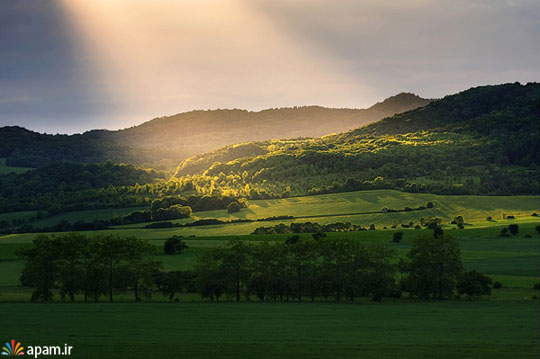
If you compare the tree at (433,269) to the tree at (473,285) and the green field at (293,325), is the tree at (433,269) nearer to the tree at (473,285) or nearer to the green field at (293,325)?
the tree at (473,285)

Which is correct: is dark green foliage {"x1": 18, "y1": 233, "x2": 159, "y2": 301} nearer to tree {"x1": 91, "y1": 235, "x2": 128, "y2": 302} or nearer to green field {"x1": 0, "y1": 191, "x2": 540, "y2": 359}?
tree {"x1": 91, "y1": 235, "x2": 128, "y2": 302}

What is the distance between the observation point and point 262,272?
87562 millimetres

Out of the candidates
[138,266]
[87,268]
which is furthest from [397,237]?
[87,268]

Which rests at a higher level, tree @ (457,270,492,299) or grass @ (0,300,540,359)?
grass @ (0,300,540,359)

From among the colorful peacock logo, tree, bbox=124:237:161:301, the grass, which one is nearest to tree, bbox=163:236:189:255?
tree, bbox=124:237:161:301

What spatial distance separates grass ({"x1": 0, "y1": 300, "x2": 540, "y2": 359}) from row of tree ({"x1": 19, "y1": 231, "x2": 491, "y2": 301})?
319 inches

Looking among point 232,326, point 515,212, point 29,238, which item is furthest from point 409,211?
point 232,326

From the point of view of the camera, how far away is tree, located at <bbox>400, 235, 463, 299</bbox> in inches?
3435

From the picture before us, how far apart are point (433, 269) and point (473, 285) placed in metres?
5.77

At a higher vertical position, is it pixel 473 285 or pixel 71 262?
pixel 71 262

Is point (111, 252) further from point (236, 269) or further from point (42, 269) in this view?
point (236, 269)

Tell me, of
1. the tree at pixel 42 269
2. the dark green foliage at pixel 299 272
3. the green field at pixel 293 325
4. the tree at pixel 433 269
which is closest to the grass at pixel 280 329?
the green field at pixel 293 325

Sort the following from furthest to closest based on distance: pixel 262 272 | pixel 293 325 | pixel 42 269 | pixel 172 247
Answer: pixel 172 247 < pixel 262 272 < pixel 42 269 < pixel 293 325

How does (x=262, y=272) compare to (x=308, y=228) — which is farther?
(x=308, y=228)
